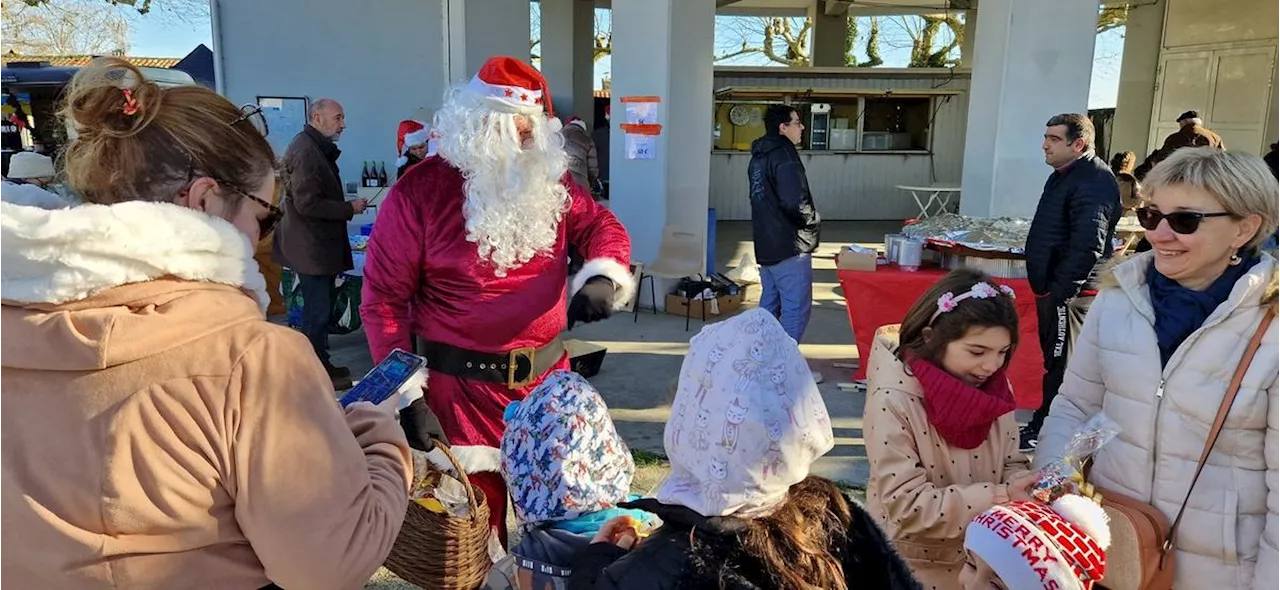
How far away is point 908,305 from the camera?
511 cm

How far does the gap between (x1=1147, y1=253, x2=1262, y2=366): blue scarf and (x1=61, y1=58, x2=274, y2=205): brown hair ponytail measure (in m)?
2.00

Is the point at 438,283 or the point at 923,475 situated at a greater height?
the point at 438,283

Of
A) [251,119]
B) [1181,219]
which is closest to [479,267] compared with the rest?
[251,119]

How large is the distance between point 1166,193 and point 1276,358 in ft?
1.42

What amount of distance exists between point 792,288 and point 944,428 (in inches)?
150

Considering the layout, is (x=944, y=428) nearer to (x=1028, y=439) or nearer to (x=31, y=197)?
(x=31, y=197)

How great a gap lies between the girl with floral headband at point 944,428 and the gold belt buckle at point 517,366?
3.34ft

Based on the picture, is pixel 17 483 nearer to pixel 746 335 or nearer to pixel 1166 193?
pixel 746 335

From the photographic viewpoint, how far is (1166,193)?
1.93 metres

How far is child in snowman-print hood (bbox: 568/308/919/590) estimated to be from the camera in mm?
1229

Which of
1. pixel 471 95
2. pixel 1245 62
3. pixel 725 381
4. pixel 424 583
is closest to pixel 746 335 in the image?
pixel 725 381

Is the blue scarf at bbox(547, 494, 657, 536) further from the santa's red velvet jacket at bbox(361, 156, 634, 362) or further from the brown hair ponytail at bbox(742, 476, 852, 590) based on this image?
the santa's red velvet jacket at bbox(361, 156, 634, 362)

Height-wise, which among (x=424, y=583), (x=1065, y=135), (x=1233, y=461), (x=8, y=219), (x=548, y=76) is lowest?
(x=424, y=583)

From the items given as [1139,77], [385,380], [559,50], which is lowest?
[385,380]
